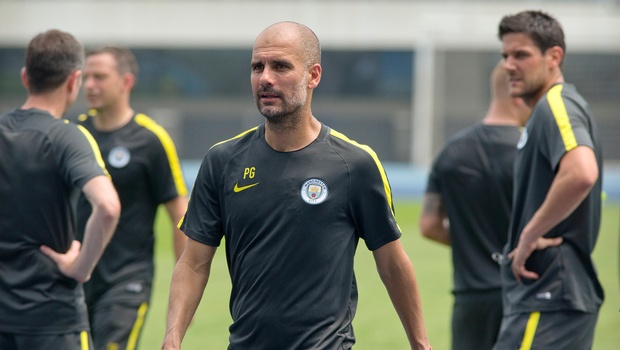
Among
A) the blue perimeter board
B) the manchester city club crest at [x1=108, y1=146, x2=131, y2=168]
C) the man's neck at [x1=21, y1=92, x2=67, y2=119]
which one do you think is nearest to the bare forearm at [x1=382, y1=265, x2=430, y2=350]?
the man's neck at [x1=21, y1=92, x2=67, y2=119]

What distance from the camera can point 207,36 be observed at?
34.6 m

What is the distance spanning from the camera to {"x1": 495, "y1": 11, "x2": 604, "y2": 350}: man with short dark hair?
466cm

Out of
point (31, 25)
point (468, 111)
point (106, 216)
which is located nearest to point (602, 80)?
point (468, 111)

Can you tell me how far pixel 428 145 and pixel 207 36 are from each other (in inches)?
425

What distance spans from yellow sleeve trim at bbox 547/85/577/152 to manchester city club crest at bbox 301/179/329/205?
1291mm

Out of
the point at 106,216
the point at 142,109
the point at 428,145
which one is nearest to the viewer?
the point at 106,216

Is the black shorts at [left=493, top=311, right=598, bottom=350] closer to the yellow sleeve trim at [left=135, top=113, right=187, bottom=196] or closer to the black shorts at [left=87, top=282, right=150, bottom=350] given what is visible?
the black shorts at [left=87, top=282, right=150, bottom=350]

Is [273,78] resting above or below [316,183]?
above

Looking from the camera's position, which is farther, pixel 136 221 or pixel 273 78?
pixel 136 221

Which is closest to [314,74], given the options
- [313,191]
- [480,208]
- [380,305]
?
[313,191]

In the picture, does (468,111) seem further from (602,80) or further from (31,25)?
(31,25)

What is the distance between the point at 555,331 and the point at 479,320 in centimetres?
133

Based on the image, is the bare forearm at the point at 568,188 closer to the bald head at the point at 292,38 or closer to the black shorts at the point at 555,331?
the black shorts at the point at 555,331

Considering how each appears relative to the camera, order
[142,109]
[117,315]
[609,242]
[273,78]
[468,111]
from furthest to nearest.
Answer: [142,109], [468,111], [609,242], [117,315], [273,78]
